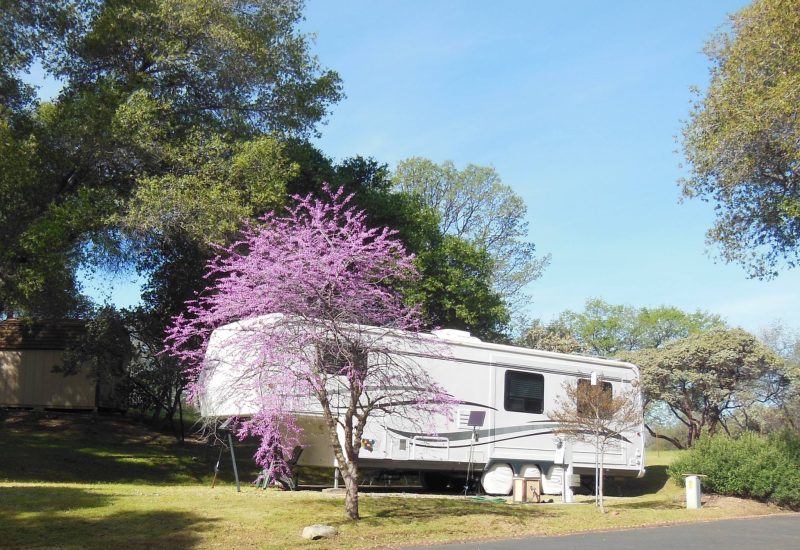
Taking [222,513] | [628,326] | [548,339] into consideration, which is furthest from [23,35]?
[628,326]

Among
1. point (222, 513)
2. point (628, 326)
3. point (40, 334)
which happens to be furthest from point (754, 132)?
point (628, 326)

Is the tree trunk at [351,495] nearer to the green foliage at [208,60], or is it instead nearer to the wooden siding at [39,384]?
the green foliage at [208,60]

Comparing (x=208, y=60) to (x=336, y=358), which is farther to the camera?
(x=208, y=60)

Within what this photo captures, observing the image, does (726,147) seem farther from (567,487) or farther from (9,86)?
(9,86)

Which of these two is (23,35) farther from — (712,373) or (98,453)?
(712,373)

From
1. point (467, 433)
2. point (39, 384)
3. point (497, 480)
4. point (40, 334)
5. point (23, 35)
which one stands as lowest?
point (497, 480)

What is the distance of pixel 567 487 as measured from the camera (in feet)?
56.9

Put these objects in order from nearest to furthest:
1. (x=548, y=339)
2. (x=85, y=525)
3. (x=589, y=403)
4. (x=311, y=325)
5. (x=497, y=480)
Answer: (x=85, y=525), (x=311, y=325), (x=589, y=403), (x=497, y=480), (x=548, y=339)

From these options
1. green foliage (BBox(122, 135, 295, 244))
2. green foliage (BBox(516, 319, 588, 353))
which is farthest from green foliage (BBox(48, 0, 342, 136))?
green foliage (BBox(516, 319, 588, 353))

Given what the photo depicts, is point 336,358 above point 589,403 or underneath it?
above

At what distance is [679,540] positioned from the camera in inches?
455

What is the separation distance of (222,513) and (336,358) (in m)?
2.78

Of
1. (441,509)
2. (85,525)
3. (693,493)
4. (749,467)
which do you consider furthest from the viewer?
(749,467)

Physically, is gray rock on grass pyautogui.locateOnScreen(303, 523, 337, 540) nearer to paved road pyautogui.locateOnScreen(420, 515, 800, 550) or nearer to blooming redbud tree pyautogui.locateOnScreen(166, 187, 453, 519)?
blooming redbud tree pyautogui.locateOnScreen(166, 187, 453, 519)
